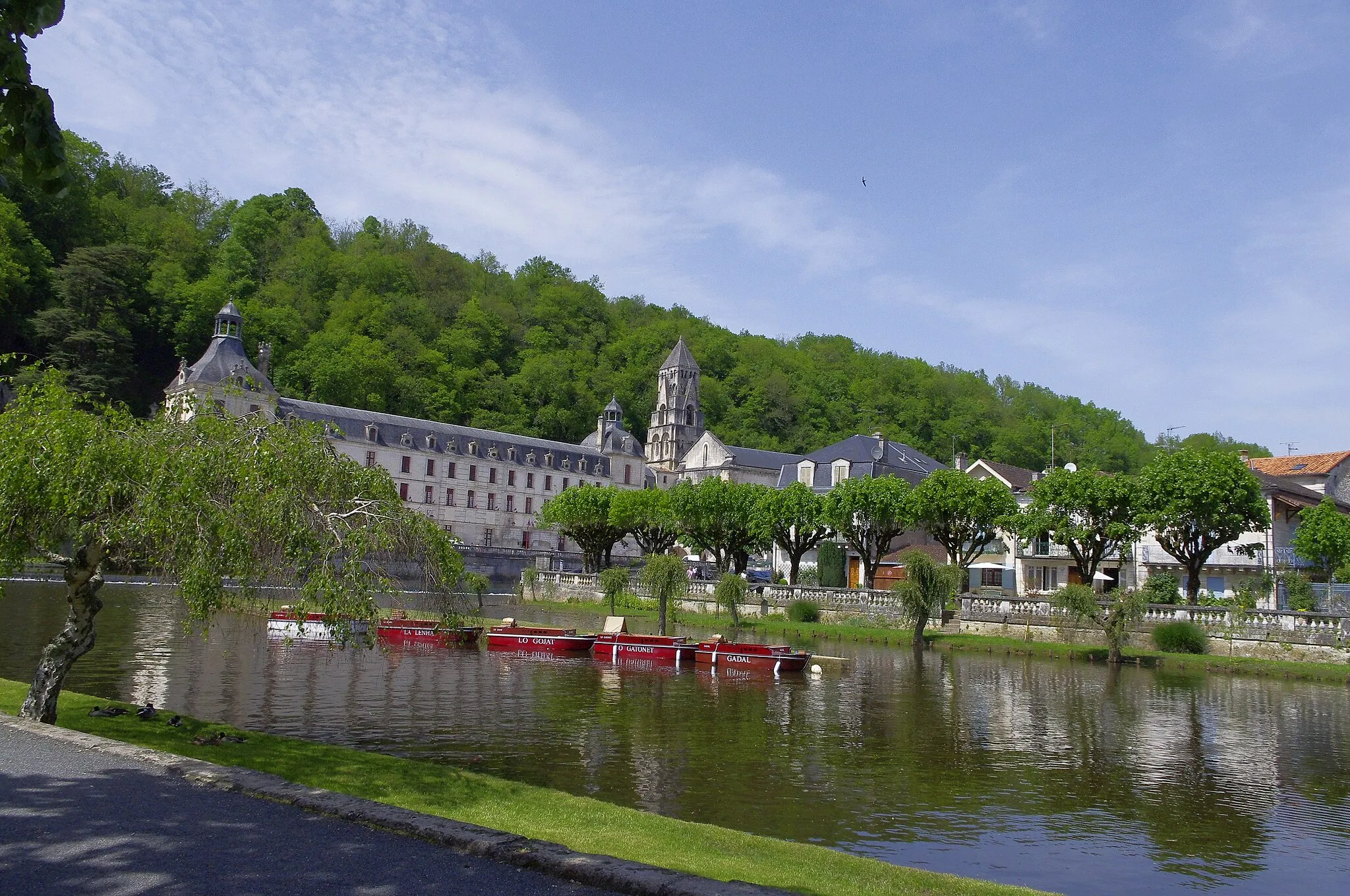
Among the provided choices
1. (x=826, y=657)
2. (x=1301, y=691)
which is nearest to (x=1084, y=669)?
(x=1301, y=691)

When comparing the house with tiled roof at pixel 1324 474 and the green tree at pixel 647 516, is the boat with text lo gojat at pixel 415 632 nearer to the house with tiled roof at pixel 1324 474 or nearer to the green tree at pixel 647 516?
the green tree at pixel 647 516

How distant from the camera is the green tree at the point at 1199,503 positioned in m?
48.8

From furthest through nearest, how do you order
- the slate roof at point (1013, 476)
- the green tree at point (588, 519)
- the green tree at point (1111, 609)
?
1. the green tree at point (588, 519)
2. the slate roof at point (1013, 476)
3. the green tree at point (1111, 609)

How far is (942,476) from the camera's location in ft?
191

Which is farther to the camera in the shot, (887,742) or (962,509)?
(962,509)

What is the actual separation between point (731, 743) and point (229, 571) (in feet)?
37.0

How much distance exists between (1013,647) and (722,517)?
24739 millimetres

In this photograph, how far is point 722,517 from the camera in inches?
2662

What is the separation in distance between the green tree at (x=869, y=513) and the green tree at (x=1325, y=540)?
66.5 ft

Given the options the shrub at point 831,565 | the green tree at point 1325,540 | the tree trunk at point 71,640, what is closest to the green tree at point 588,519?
the shrub at point 831,565

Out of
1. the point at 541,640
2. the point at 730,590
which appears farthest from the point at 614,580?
the point at 541,640

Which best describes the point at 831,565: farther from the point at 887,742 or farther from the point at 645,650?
the point at 887,742

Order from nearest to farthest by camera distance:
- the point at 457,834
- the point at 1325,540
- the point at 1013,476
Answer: the point at 457,834
the point at 1325,540
the point at 1013,476

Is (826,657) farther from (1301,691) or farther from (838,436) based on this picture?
(838,436)
